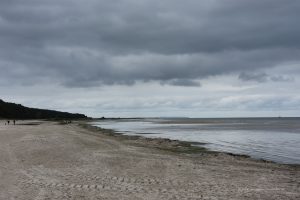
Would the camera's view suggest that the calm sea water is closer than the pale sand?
No

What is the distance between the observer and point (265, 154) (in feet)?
99.6

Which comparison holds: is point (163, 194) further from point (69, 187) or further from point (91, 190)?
point (69, 187)

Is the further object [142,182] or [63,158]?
[63,158]

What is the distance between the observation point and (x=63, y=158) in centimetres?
2327

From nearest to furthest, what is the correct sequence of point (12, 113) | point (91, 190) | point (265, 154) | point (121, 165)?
1. point (91, 190)
2. point (121, 165)
3. point (265, 154)
4. point (12, 113)

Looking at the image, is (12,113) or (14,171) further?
(12,113)

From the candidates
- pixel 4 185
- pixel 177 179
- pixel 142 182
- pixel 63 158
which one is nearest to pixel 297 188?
pixel 177 179

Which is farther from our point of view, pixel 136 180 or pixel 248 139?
pixel 248 139

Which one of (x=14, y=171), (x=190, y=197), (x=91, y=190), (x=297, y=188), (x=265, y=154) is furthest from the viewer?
(x=265, y=154)

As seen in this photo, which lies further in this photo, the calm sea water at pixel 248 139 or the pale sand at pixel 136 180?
the calm sea water at pixel 248 139

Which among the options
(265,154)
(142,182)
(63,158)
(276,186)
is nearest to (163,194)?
(142,182)

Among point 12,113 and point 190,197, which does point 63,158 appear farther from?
point 12,113

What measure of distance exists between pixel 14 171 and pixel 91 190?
561cm

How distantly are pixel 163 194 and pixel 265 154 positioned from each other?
19103 mm
